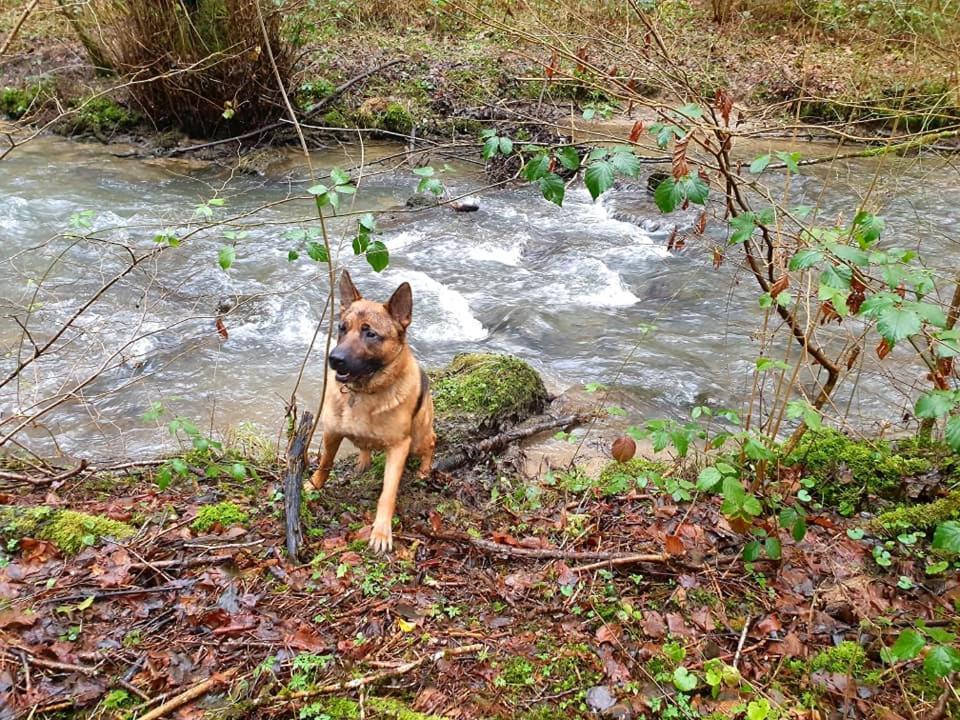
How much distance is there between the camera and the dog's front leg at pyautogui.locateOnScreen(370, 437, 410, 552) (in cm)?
371

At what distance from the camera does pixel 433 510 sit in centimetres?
419

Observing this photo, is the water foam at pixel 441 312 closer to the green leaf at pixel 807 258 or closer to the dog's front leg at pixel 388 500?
the dog's front leg at pixel 388 500

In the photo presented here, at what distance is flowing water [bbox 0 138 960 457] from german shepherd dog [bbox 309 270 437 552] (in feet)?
4.06

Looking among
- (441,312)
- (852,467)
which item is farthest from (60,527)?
(441,312)

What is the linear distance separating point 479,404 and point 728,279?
552 cm

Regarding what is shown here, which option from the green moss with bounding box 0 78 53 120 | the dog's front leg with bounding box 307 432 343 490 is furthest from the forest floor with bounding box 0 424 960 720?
the green moss with bounding box 0 78 53 120

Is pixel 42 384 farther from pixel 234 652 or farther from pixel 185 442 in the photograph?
pixel 234 652

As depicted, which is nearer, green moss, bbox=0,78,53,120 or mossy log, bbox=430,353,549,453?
mossy log, bbox=430,353,549,453

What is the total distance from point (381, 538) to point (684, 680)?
5.63 feet

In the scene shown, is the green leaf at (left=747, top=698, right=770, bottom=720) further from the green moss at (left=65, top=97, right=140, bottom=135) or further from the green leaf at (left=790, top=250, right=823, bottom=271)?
the green moss at (left=65, top=97, right=140, bottom=135)

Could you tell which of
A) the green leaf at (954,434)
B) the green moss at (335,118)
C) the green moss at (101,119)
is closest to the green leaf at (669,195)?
the green leaf at (954,434)

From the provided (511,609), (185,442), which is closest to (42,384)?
(185,442)

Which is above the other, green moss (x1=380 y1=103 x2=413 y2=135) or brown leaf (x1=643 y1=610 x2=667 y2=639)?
green moss (x1=380 y1=103 x2=413 y2=135)

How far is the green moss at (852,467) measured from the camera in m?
4.07
